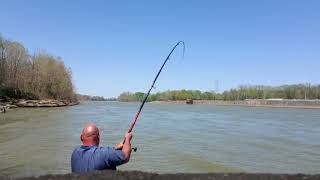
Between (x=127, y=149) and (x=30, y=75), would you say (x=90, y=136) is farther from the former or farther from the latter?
(x=30, y=75)

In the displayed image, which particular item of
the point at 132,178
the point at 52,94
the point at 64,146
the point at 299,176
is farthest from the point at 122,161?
the point at 52,94

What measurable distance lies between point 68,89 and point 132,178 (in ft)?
406

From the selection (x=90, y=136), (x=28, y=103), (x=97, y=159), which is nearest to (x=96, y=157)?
(x=97, y=159)

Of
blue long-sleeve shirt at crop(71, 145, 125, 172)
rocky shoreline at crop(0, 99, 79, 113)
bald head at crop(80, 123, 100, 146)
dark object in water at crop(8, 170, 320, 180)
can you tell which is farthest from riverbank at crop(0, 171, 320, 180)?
rocky shoreline at crop(0, 99, 79, 113)

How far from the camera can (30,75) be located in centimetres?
10581

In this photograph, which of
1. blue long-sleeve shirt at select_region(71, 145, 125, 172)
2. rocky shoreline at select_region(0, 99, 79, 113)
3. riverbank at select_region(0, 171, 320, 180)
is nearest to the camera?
riverbank at select_region(0, 171, 320, 180)

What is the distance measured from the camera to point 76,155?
15.6ft

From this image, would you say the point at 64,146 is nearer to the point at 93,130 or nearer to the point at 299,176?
the point at 93,130

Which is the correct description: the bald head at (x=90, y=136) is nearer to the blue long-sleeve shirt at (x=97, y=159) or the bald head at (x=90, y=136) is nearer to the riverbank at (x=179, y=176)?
the blue long-sleeve shirt at (x=97, y=159)

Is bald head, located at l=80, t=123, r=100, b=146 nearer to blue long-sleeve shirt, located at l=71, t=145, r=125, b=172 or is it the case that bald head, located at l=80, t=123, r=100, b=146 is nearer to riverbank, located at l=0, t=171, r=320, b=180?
Result: blue long-sleeve shirt, located at l=71, t=145, r=125, b=172

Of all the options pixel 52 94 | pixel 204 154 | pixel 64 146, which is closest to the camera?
pixel 204 154

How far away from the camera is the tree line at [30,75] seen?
95000 mm

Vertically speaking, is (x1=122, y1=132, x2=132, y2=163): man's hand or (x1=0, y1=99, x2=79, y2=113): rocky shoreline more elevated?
(x1=0, y1=99, x2=79, y2=113): rocky shoreline

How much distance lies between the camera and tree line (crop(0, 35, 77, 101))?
312 ft
